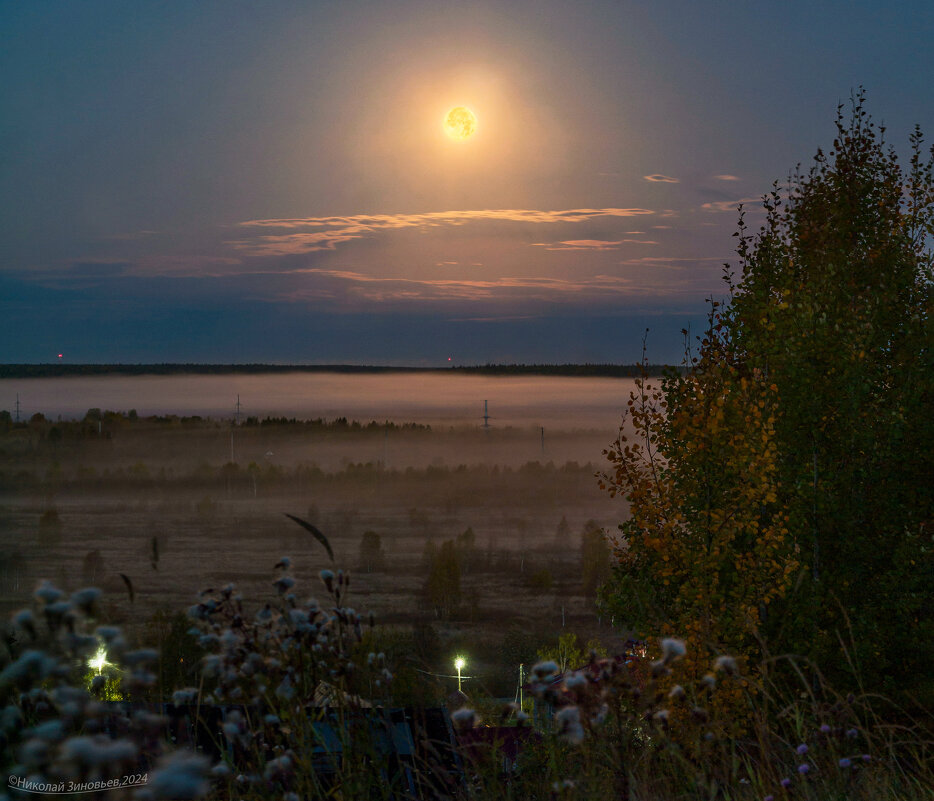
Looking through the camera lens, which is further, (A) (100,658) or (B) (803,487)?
(B) (803,487)

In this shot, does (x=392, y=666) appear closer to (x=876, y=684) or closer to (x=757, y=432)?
(x=757, y=432)

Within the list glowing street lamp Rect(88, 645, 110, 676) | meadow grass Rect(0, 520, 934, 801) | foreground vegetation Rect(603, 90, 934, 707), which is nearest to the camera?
meadow grass Rect(0, 520, 934, 801)

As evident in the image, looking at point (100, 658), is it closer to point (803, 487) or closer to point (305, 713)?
A: point (305, 713)

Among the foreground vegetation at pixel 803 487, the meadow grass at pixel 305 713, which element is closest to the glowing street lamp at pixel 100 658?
the meadow grass at pixel 305 713

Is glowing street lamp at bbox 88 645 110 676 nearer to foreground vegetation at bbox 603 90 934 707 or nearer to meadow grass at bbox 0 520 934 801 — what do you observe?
meadow grass at bbox 0 520 934 801

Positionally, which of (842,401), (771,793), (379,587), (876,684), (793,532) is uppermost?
(842,401)

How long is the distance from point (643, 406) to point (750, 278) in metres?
5.19

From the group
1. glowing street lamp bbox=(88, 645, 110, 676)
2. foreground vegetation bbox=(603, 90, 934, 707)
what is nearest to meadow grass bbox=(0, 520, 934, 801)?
glowing street lamp bbox=(88, 645, 110, 676)

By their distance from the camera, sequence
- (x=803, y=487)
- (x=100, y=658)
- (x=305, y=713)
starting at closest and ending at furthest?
(x=100, y=658), (x=305, y=713), (x=803, y=487)

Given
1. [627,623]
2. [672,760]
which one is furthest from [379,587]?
[672,760]

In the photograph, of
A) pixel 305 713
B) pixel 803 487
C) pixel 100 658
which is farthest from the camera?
pixel 803 487

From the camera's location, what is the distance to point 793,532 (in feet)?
61.2

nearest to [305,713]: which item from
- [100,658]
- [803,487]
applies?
[100,658]

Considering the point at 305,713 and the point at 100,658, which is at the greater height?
the point at 100,658
